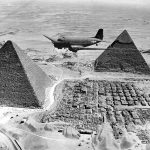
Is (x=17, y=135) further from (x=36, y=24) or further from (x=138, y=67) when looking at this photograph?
(x=36, y=24)

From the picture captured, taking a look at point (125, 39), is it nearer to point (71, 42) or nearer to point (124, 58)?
point (124, 58)

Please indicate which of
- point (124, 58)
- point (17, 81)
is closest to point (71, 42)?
point (124, 58)

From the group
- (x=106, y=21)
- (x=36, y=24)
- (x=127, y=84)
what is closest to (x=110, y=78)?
(x=127, y=84)

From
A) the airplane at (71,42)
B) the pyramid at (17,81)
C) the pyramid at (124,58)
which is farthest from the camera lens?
the airplane at (71,42)

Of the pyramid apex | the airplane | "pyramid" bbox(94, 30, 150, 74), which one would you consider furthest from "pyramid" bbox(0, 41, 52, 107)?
the airplane

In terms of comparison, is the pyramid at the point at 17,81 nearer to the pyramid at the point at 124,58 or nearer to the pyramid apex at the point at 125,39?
the pyramid at the point at 124,58

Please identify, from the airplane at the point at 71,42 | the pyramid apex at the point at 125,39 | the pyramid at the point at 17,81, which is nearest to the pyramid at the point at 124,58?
the pyramid apex at the point at 125,39
